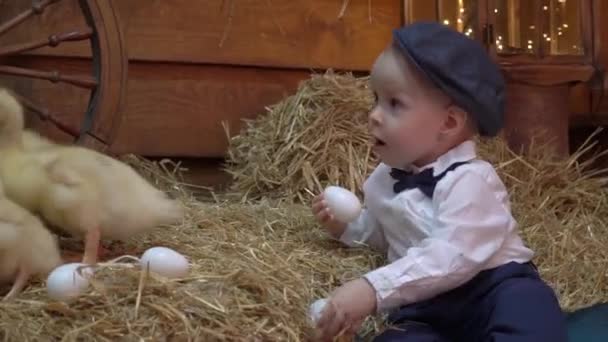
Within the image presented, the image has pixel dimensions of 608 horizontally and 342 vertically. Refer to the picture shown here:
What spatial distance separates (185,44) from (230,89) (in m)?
0.22

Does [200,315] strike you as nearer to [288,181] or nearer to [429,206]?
[429,206]

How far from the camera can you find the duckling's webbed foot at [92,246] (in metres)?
1.54

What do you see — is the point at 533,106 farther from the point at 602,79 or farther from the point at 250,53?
the point at 250,53

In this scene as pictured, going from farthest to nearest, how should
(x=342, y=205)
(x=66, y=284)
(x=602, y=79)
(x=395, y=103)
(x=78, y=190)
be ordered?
1. (x=602, y=79)
2. (x=342, y=205)
3. (x=395, y=103)
4. (x=78, y=190)
5. (x=66, y=284)

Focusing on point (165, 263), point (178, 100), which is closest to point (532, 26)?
point (178, 100)

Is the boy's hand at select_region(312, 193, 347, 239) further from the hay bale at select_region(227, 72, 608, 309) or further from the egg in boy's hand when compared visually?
the hay bale at select_region(227, 72, 608, 309)

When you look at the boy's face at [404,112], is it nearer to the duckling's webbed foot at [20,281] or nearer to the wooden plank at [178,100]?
the duckling's webbed foot at [20,281]

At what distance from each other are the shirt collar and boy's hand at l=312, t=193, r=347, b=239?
0.83 ft

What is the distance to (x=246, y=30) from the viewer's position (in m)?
2.88

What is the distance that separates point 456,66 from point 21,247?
0.80 metres

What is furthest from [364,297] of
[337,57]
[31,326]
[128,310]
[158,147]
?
[337,57]

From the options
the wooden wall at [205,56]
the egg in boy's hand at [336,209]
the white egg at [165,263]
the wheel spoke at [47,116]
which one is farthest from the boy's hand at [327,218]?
the wooden wall at [205,56]

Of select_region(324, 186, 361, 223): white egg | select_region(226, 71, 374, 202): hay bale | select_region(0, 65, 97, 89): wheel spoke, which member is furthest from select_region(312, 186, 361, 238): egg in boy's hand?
select_region(0, 65, 97, 89): wheel spoke

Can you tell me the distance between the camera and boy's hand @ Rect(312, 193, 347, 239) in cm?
186
